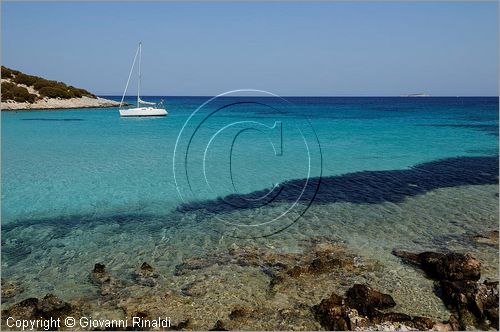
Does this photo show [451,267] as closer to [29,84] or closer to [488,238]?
[488,238]

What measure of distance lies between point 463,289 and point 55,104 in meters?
83.2

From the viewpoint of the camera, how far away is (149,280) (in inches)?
384

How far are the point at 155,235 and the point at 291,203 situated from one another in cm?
654

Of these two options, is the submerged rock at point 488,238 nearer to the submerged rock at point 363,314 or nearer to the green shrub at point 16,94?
the submerged rock at point 363,314

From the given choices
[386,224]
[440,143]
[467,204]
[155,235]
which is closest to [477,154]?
[440,143]

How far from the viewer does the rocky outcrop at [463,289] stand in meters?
7.99

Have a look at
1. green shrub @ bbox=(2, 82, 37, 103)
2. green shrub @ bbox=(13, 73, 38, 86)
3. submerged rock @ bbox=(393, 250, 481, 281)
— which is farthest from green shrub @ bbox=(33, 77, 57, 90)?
submerged rock @ bbox=(393, 250, 481, 281)

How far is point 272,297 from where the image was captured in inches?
352

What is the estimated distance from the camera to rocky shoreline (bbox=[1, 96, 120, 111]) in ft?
219

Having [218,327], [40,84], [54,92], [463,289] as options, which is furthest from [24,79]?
[463,289]

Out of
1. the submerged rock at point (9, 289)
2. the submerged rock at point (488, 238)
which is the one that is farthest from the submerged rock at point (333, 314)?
the submerged rock at point (9, 289)

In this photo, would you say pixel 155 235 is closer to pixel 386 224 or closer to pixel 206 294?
pixel 206 294

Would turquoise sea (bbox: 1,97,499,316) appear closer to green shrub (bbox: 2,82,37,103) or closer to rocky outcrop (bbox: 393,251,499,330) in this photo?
rocky outcrop (bbox: 393,251,499,330)

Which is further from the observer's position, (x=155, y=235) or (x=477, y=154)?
(x=477, y=154)
